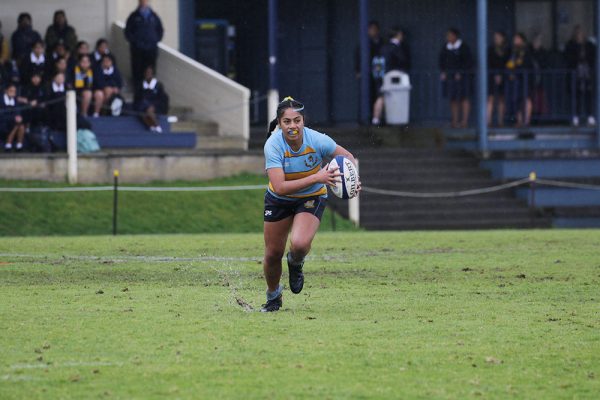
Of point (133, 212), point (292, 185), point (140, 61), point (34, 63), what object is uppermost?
point (140, 61)

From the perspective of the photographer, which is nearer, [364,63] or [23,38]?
[23,38]

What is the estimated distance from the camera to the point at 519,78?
3253 cm

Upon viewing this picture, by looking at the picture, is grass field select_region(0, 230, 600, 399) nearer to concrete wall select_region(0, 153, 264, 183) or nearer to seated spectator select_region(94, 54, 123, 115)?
concrete wall select_region(0, 153, 264, 183)

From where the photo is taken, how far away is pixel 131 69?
31.4 m

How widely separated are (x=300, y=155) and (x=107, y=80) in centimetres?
1773

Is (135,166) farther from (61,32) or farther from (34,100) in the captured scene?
(61,32)

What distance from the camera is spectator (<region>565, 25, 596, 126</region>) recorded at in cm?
3250

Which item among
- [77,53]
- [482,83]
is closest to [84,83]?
[77,53]

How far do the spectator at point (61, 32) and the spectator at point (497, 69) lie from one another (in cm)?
926

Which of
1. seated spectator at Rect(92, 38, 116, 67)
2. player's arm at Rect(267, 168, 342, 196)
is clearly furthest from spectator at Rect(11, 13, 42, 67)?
player's arm at Rect(267, 168, 342, 196)

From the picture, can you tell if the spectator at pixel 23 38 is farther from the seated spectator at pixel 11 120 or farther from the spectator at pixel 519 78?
the spectator at pixel 519 78

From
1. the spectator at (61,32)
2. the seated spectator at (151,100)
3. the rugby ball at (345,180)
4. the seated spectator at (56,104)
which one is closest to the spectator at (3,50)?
the spectator at (61,32)

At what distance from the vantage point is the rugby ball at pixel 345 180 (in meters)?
11.9

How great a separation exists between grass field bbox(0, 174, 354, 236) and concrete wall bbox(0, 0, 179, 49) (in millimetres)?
6196
